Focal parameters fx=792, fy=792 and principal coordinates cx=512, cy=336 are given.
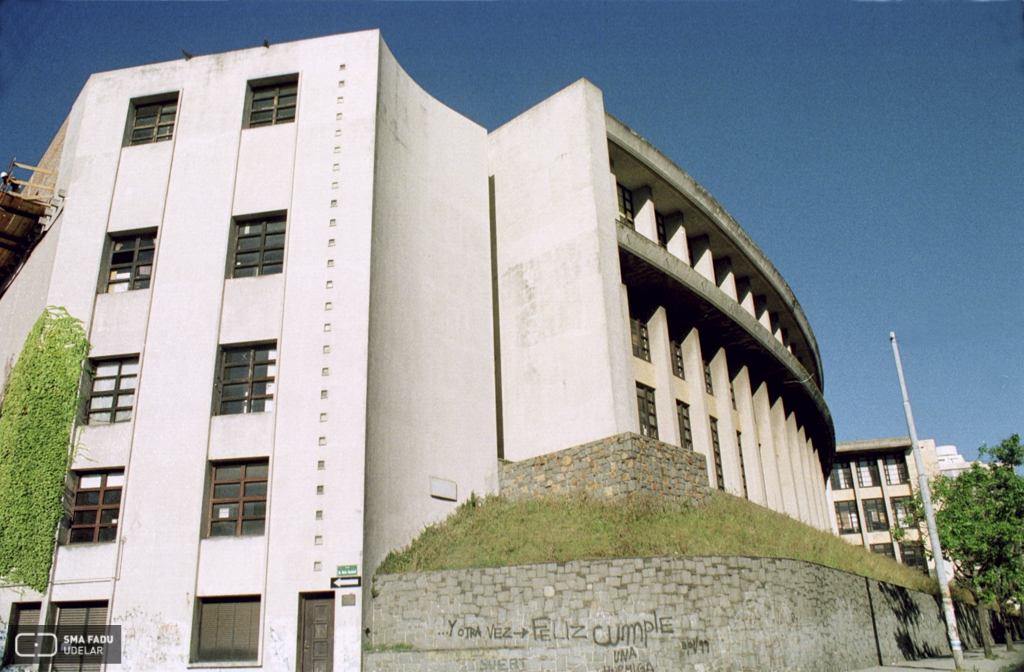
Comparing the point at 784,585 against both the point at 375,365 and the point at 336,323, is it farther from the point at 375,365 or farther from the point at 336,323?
the point at 336,323

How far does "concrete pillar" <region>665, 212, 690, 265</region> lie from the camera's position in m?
32.8

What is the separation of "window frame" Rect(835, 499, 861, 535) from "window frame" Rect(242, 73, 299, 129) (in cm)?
4923

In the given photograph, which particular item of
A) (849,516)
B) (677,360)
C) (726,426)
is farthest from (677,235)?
(849,516)

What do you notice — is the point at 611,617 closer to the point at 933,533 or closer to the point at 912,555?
the point at 933,533

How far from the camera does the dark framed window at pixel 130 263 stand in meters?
23.8

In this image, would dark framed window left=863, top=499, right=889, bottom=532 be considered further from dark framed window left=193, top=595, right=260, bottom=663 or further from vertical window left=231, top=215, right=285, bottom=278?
dark framed window left=193, top=595, right=260, bottom=663

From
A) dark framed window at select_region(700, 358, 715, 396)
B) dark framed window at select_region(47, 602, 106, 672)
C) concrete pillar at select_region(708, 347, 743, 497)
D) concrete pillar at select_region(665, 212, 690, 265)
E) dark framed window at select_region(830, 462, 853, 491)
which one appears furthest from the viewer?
dark framed window at select_region(830, 462, 853, 491)

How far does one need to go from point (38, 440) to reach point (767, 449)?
30.2 metres

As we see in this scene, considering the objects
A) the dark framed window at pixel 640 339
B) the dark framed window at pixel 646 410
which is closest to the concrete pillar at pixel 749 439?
the dark framed window at pixel 640 339

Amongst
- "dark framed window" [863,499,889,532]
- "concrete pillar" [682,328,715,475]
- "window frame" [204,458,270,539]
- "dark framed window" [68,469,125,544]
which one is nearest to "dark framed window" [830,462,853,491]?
"dark framed window" [863,499,889,532]

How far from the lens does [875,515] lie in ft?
188

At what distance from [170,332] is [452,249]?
9.08 m

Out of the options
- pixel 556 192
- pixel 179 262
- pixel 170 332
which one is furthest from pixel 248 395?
pixel 556 192

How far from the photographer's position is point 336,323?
21.7 metres
